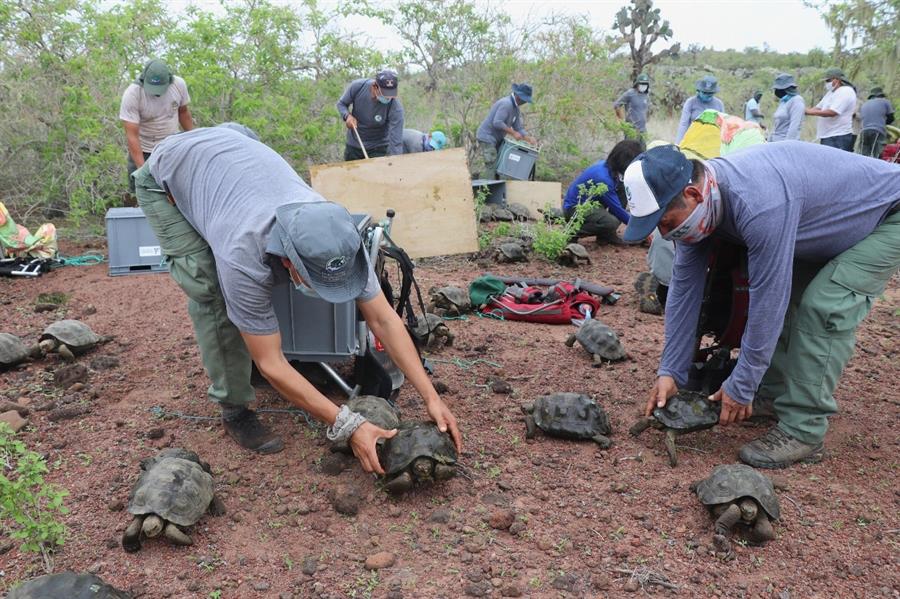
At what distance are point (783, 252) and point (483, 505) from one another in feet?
5.11

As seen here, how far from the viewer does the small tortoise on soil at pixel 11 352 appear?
402cm

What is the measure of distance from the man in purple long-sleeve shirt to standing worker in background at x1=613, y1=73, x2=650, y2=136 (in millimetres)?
8596

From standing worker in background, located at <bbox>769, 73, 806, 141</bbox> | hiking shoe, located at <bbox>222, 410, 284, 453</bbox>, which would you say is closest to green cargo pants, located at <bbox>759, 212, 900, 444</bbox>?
hiking shoe, located at <bbox>222, 410, 284, 453</bbox>

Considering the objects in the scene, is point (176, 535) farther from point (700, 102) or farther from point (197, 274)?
point (700, 102)

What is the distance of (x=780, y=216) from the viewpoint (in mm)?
2555

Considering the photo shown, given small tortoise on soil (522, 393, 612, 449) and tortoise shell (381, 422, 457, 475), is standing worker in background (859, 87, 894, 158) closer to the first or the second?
small tortoise on soil (522, 393, 612, 449)

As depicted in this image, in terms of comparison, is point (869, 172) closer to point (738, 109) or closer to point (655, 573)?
point (655, 573)

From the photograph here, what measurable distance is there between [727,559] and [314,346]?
2.05 meters

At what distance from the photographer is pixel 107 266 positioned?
21.9 ft

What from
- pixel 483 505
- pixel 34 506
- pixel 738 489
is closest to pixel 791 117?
pixel 738 489

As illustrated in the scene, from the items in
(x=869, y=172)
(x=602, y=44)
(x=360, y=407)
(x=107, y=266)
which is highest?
(x=602, y=44)

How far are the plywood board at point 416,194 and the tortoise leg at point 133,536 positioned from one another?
439 centimetres

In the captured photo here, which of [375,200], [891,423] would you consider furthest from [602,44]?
[891,423]

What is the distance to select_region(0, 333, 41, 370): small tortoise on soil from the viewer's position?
4016 millimetres
